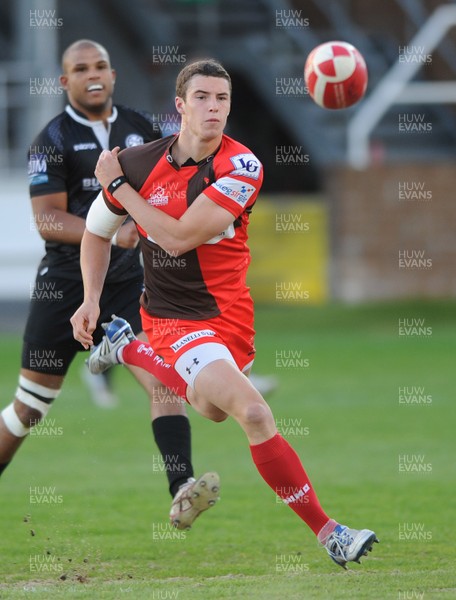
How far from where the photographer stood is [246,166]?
6406 millimetres

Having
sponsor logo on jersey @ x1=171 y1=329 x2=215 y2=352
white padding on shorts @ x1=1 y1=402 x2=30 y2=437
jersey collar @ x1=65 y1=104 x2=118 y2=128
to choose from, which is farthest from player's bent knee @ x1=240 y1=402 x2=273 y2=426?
jersey collar @ x1=65 y1=104 x2=118 y2=128

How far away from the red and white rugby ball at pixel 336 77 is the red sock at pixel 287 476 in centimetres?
278

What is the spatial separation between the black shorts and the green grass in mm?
1065

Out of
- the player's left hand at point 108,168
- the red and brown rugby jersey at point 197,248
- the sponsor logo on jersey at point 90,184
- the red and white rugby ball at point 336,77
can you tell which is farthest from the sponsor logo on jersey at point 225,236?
the red and white rugby ball at point 336,77

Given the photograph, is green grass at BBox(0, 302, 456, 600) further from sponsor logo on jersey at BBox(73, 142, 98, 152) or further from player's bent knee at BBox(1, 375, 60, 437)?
sponsor logo on jersey at BBox(73, 142, 98, 152)

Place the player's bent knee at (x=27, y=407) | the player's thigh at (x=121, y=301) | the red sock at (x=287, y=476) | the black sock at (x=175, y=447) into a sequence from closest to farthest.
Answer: the red sock at (x=287, y=476)
the black sock at (x=175, y=447)
the player's bent knee at (x=27, y=407)
the player's thigh at (x=121, y=301)

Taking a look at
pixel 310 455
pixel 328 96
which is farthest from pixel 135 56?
pixel 328 96

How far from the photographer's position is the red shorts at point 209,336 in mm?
6336

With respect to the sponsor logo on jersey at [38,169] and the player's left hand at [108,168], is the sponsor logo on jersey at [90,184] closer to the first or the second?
the sponsor logo on jersey at [38,169]

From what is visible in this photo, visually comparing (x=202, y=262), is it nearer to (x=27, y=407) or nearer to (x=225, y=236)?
(x=225, y=236)

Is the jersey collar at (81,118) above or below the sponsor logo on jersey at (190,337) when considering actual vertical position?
above

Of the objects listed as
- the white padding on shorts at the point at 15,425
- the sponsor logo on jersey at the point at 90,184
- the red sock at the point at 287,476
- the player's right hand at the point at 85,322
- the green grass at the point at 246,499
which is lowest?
the green grass at the point at 246,499

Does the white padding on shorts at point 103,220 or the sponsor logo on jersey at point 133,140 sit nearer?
the white padding on shorts at point 103,220

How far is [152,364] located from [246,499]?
224 centimetres
